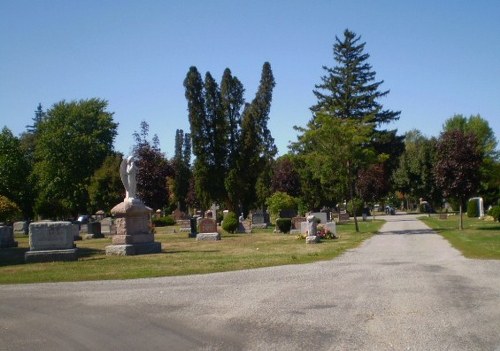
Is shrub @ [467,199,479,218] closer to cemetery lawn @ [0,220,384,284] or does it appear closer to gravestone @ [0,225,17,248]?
cemetery lawn @ [0,220,384,284]

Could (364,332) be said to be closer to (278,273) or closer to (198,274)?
(278,273)

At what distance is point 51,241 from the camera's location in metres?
19.1

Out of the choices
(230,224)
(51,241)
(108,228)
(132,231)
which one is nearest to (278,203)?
(230,224)

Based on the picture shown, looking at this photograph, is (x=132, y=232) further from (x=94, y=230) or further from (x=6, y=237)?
(x=94, y=230)

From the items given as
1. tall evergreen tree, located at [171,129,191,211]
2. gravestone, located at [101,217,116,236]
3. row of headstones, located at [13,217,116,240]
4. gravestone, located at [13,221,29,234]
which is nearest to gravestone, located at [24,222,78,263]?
row of headstones, located at [13,217,116,240]

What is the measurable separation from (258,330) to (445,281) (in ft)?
17.5

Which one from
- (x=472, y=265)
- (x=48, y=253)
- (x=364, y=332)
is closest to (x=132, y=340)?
(x=364, y=332)

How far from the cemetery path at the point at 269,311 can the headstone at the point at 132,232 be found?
25.8ft

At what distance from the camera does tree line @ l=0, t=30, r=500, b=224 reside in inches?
1871

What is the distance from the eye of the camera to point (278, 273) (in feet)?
43.8

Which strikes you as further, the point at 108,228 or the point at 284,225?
the point at 108,228

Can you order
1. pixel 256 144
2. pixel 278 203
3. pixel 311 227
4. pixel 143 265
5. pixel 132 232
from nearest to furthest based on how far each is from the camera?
pixel 143 265
pixel 132 232
pixel 311 227
pixel 278 203
pixel 256 144

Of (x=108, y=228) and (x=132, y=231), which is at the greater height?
(x=132, y=231)

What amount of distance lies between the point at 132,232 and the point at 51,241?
3.13 m
